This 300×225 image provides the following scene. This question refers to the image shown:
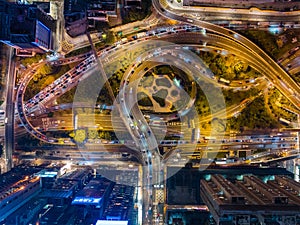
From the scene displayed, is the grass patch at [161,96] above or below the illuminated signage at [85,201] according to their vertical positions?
above

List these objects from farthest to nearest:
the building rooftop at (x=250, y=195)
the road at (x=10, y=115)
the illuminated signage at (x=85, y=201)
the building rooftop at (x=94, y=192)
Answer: the road at (x=10, y=115)
the building rooftop at (x=94, y=192)
the illuminated signage at (x=85, y=201)
the building rooftop at (x=250, y=195)

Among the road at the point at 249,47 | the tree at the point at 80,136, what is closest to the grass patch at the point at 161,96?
the road at the point at 249,47

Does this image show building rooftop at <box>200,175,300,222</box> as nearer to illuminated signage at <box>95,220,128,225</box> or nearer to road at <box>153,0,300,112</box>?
illuminated signage at <box>95,220,128,225</box>

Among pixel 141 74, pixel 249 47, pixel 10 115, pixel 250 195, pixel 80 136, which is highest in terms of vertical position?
pixel 249 47

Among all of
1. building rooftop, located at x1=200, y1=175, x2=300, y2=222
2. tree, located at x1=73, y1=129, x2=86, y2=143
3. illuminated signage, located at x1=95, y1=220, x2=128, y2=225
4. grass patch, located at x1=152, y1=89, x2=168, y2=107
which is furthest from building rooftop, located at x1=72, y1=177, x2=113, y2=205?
grass patch, located at x1=152, y1=89, x2=168, y2=107

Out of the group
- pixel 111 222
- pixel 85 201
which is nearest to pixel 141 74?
pixel 85 201

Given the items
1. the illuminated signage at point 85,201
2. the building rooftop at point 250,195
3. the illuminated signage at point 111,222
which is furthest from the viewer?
the illuminated signage at point 85,201

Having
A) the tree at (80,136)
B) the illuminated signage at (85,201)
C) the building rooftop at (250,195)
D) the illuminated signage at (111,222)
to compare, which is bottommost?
the illuminated signage at (111,222)

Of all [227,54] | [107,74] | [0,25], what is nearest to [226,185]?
[227,54]

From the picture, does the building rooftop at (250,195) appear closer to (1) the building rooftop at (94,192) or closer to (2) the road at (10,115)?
(1) the building rooftop at (94,192)

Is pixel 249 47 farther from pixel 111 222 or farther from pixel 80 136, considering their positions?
pixel 111 222
